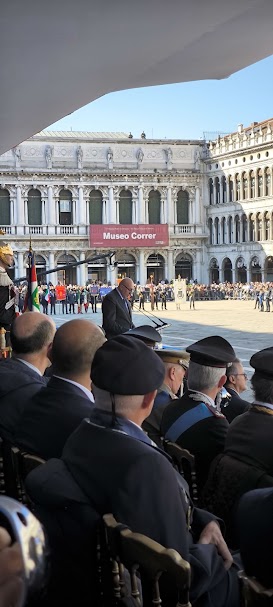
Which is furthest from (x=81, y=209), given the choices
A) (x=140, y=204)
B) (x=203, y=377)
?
(x=203, y=377)

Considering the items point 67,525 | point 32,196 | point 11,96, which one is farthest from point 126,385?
point 32,196

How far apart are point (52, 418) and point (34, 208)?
49.8 meters

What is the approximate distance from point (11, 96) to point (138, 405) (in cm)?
369

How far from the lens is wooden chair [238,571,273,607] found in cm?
173

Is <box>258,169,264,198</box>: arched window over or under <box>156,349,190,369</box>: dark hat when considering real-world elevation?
over

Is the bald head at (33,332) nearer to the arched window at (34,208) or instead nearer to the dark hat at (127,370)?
the dark hat at (127,370)

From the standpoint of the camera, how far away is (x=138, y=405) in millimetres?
2129

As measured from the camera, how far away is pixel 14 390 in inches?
133

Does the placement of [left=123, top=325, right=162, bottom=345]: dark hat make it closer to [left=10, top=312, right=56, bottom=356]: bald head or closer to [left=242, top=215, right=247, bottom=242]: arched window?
[left=10, top=312, right=56, bottom=356]: bald head

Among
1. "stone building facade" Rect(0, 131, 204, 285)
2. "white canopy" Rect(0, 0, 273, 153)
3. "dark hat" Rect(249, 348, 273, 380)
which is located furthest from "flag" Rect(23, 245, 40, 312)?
"stone building facade" Rect(0, 131, 204, 285)

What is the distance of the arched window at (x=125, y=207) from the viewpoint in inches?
2077

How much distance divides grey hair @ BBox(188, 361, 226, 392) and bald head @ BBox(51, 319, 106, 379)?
0.53m

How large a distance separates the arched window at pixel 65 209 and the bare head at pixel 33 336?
48.8 meters

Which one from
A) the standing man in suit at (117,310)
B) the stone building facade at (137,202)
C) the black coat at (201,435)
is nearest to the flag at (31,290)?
the standing man in suit at (117,310)
